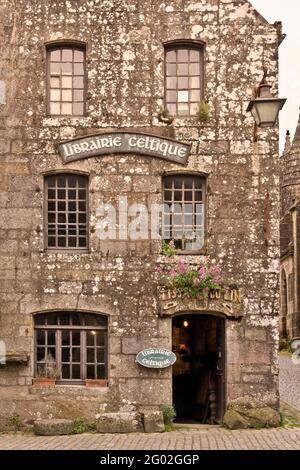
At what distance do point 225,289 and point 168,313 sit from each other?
126cm

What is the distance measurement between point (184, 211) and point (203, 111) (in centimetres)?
211

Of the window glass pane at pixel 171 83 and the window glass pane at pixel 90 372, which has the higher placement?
the window glass pane at pixel 171 83

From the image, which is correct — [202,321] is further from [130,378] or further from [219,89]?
[219,89]

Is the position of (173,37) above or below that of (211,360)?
above

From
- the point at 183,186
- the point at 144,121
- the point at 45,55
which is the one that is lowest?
the point at 183,186

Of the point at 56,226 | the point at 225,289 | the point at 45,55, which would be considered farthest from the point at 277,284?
the point at 45,55

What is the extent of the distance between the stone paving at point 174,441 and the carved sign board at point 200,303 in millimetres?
2332

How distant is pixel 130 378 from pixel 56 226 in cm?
348

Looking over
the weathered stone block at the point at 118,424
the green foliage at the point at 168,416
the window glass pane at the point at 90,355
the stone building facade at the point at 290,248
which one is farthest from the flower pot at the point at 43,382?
the stone building facade at the point at 290,248

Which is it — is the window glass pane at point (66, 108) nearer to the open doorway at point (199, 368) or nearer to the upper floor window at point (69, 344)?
the upper floor window at point (69, 344)

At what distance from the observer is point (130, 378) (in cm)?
1521

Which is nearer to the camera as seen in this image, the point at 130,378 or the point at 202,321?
the point at 130,378

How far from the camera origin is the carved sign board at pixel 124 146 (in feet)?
51.0

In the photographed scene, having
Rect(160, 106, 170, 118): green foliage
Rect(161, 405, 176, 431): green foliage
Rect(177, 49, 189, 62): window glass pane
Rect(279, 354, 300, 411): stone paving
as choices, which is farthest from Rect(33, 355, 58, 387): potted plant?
Rect(177, 49, 189, 62): window glass pane
